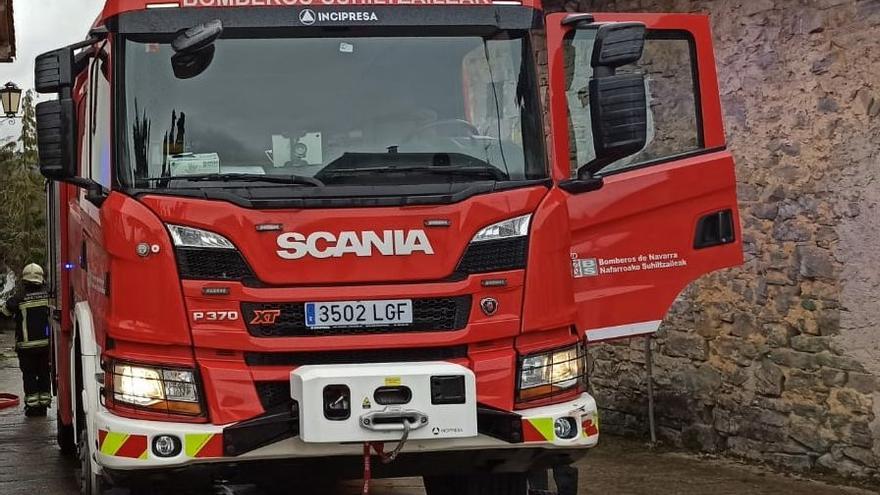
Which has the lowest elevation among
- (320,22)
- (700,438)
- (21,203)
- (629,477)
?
(629,477)

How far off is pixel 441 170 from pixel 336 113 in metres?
0.53

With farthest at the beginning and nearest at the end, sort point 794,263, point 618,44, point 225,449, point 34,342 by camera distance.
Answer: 1. point 34,342
2. point 794,263
3. point 618,44
4. point 225,449

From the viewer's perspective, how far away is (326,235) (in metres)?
5.64

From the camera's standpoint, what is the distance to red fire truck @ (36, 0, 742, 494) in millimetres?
5527

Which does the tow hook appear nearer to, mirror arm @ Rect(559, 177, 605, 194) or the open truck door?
mirror arm @ Rect(559, 177, 605, 194)

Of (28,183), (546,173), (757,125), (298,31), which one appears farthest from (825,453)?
(28,183)

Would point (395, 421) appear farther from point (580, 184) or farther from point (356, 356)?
point (580, 184)

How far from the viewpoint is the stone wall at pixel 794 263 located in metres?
8.14

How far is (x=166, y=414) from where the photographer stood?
551 cm

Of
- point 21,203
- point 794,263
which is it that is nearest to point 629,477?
point 794,263

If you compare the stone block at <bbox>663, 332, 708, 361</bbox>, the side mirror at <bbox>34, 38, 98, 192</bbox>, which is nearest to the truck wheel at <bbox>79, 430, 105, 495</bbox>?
the side mirror at <bbox>34, 38, 98, 192</bbox>

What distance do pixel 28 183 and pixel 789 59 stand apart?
30.6m

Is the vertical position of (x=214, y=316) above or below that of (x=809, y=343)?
above

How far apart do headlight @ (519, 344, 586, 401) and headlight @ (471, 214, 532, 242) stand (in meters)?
0.53
